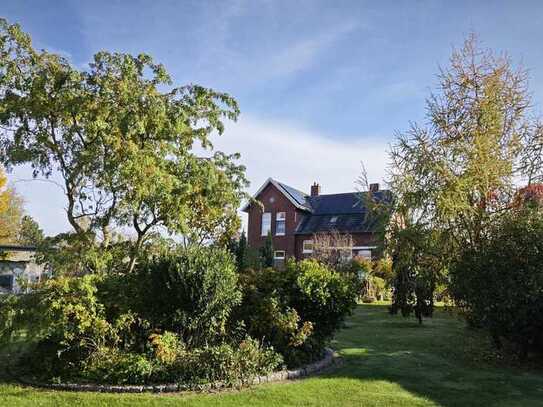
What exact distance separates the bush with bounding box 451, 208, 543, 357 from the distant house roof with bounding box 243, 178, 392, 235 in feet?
77.3

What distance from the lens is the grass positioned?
6.44 m

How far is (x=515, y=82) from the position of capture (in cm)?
1338

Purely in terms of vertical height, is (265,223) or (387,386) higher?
(265,223)

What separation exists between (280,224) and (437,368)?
29.2 m

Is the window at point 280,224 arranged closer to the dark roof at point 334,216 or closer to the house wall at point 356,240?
the dark roof at point 334,216

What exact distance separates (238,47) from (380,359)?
722 centimetres

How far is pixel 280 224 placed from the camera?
38125 mm

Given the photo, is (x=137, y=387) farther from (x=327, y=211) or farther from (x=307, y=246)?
(x=327, y=211)

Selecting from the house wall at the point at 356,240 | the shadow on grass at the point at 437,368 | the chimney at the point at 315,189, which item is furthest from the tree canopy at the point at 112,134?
the chimney at the point at 315,189

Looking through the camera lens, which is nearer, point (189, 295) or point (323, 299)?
point (189, 295)

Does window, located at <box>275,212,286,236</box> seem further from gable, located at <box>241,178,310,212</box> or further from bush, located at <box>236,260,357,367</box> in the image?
bush, located at <box>236,260,357,367</box>

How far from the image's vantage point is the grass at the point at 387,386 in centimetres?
644

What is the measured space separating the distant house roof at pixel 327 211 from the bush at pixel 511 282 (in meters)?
23.5

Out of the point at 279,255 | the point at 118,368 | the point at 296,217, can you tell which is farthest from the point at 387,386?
the point at 279,255
